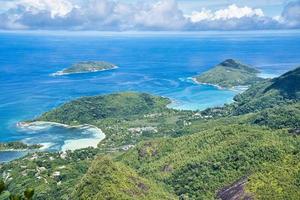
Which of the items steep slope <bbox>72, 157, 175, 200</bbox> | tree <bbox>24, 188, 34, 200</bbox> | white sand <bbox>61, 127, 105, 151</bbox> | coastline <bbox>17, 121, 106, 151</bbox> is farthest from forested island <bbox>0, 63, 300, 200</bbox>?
tree <bbox>24, 188, 34, 200</bbox>

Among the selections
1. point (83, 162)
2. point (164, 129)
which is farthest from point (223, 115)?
point (83, 162)

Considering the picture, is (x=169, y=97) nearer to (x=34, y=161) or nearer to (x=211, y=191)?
(x=34, y=161)

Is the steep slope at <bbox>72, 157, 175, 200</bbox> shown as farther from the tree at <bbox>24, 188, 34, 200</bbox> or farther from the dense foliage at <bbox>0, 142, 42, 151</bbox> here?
the tree at <bbox>24, 188, 34, 200</bbox>

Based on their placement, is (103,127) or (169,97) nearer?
(103,127)

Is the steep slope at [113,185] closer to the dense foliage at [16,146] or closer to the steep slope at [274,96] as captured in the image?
the dense foliage at [16,146]

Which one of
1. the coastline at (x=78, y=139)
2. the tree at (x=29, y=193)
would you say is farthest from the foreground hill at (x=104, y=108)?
the tree at (x=29, y=193)

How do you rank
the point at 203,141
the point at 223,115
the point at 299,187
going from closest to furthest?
the point at 299,187, the point at 203,141, the point at 223,115

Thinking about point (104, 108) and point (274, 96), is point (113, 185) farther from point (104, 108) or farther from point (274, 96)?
point (274, 96)
